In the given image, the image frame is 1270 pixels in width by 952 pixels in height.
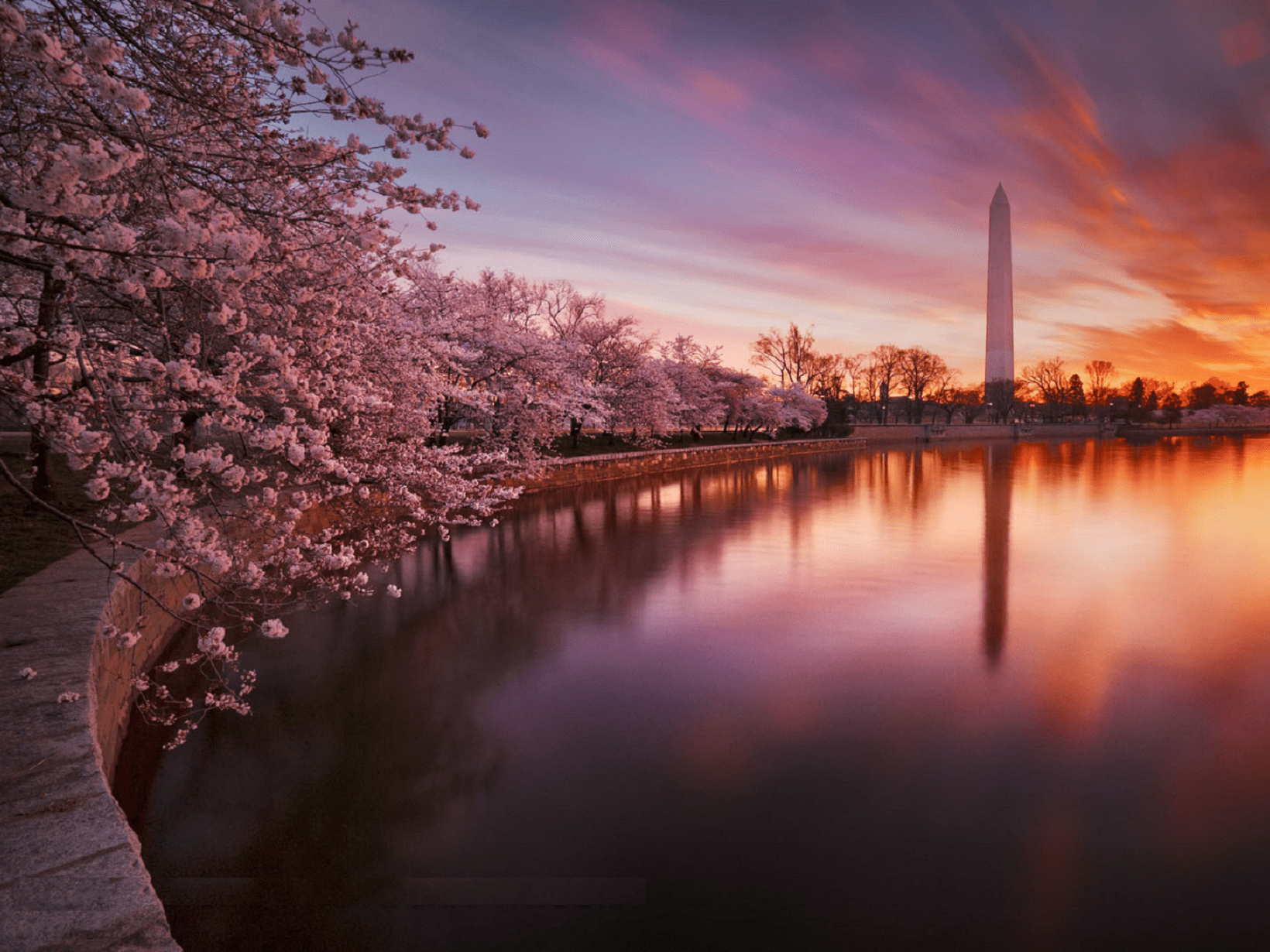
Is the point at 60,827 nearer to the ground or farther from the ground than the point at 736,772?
farther from the ground

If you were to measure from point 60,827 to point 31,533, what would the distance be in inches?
373

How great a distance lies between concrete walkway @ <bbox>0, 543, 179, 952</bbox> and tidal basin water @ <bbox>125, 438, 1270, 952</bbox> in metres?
1.37

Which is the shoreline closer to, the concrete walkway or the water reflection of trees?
the concrete walkway

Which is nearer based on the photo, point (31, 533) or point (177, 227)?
point (177, 227)

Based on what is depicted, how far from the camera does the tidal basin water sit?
5039 millimetres

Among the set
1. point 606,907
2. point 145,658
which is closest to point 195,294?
point 606,907

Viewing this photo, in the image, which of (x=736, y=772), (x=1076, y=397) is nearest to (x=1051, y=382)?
(x=1076, y=397)

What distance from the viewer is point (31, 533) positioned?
11.0 m

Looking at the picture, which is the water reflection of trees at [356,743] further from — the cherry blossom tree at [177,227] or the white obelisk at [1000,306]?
the white obelisk at [1000,306]

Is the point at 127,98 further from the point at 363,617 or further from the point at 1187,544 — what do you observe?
the point at 1187,544

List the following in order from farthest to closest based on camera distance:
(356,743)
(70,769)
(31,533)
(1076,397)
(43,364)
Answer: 1. (1076,397)
2. (31,533)
3. (43,364)
4. (356,743)
5. (70,769)

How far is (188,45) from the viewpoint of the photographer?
5375 millimetres

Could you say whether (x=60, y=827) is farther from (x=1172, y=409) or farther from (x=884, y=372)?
(x=1172, y=409)

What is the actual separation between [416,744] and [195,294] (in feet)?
15.9
